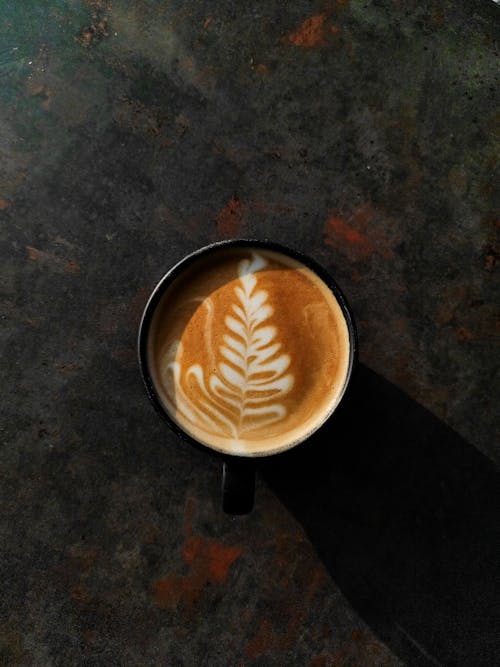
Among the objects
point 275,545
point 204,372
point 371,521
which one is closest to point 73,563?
point 275,545

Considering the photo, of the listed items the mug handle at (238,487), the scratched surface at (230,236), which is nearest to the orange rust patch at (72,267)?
the scratched surface at (230,236)

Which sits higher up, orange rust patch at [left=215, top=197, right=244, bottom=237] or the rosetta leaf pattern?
orange rust patch at [left=215, top=197, right=244, bottom=237]

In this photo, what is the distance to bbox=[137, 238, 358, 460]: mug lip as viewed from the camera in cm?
171

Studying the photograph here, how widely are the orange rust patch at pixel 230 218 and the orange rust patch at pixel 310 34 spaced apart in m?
0.57

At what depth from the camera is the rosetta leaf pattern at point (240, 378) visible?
1756mm

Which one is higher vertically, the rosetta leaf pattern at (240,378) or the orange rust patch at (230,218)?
the orange rust patch at (230,218)

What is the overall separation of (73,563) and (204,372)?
0.83 meters

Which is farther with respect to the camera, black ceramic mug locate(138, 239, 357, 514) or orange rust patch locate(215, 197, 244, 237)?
orange rust patch locate(215, 197, 244, 237)

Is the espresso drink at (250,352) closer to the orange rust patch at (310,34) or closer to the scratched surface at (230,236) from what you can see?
the scratched surface at (230,236)

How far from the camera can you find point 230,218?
6.80 feet

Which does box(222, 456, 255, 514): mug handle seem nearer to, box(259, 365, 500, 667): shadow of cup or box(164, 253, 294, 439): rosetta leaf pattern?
box(164, 253, 294, 439): rosetta leaf pattern

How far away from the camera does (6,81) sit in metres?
2.10

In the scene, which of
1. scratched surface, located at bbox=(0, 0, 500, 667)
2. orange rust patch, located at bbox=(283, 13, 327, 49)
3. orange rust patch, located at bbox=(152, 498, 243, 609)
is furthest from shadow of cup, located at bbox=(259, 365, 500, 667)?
orange rust patch, located at bbox=(283, 13, 327, 49)

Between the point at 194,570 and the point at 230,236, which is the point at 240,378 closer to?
the point at 230,236
